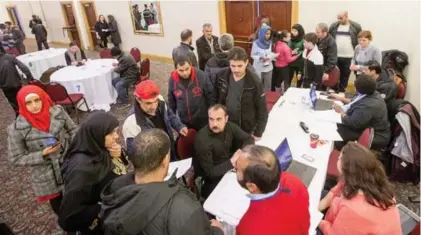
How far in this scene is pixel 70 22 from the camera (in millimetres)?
11344

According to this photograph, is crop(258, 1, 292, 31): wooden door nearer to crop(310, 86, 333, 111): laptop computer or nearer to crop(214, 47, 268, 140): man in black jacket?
crop(310, 86, 333, 111): laptop computer

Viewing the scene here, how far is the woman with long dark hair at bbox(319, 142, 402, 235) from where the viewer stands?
1.68m

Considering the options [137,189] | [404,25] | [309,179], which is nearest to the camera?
[137,189]

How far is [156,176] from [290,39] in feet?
15.2

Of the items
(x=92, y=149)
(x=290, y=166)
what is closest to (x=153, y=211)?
(x=92, y=149)

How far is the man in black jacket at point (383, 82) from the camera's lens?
3681 millimetres

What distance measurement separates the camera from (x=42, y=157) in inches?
94.4

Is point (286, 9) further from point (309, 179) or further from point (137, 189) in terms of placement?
point (137, 189)

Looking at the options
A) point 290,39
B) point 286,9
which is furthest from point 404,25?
point 286,9

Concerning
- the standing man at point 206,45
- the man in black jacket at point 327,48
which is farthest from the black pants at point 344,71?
the standing man at point 206,45

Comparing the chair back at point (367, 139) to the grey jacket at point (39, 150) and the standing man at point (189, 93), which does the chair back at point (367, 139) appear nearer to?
the standing man at point (189, 93)

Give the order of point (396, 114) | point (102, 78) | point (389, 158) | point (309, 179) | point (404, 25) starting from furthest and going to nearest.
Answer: point (102, 78) → point (404, 25) → point (389, 158) → point (396, 114) → point (309, 179)

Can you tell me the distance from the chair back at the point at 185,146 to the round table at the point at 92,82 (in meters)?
3.56

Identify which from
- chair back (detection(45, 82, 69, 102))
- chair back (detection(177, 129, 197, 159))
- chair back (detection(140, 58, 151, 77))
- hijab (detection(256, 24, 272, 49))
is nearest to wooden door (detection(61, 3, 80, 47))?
chair back (detection(140, 58, 151, 77))
